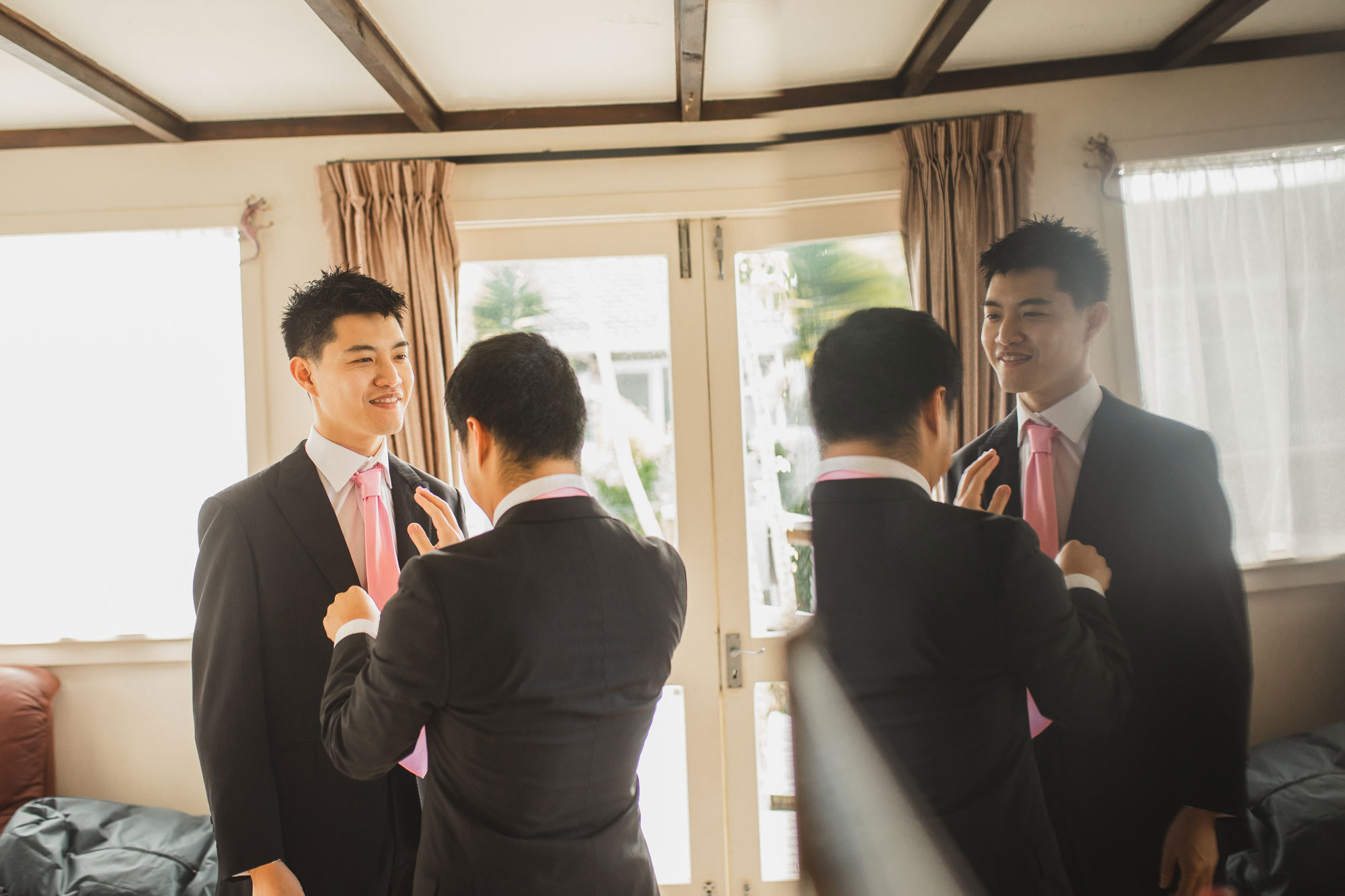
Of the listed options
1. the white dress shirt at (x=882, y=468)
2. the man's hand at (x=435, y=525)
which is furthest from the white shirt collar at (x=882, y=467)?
the man's hand at (x=435, y=525)

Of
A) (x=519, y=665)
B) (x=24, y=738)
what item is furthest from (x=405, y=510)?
(x=24, y=738)

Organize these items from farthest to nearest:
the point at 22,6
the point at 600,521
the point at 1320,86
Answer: the point at 22,6
the point at 600,521
the point at 1320,86

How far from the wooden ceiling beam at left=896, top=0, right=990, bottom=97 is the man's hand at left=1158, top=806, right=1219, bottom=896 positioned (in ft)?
0.49

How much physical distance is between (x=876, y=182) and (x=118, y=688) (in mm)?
2584

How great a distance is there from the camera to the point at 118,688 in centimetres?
201

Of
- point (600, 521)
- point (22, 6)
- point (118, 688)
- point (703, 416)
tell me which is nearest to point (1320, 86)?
point (600, 521)

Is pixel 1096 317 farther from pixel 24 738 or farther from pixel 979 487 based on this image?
pixel 24 738

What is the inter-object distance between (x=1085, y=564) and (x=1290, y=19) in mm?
90

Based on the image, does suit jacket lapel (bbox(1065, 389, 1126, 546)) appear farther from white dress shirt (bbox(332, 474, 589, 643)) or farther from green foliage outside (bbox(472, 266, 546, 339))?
green foliage outside (bbox(472, 266, 546, 339))

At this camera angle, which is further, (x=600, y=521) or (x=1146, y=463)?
(x=600, y=521)

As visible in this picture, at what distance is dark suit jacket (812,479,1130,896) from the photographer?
103mm

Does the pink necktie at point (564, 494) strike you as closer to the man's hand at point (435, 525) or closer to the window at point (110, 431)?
the man's hand at point (435, 525)

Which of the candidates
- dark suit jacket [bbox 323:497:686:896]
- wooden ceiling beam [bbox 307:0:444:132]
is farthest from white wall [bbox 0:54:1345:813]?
dark suit jacket [bbox 323:497:686:896]

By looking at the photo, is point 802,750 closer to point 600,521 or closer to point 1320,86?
point 1320,86
